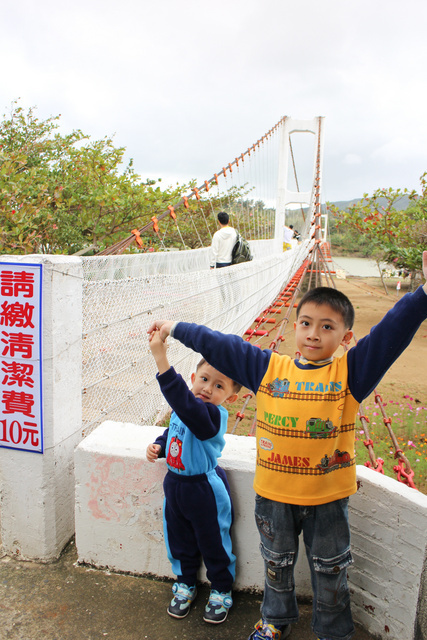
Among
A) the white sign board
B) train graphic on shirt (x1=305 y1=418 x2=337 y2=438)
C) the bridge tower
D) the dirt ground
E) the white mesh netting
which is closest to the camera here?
train graphic on shirt (x1=305 y1=418 x2=337 y2=438)

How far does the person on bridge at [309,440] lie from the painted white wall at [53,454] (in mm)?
349

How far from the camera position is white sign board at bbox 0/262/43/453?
4.04 ft

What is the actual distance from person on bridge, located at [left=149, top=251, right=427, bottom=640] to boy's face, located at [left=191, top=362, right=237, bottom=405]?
0.10 metres

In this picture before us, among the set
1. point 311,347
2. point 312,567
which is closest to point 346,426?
point 311,347

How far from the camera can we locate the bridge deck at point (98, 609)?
44.4 inches

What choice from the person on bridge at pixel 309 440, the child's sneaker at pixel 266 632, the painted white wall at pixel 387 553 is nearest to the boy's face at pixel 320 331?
the person on bridge at pixel 309 440

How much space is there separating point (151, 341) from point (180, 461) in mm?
310

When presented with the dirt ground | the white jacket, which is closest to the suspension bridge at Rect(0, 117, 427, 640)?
the dirt ground

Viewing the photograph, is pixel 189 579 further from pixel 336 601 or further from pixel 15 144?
pixel 15 144

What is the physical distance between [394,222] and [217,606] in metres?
9.73

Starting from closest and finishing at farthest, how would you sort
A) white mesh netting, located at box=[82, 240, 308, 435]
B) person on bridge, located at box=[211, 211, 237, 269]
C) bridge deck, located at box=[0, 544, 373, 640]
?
bridge deck, located at box=[0, 544, 373, 640]
white mesh netting, located at box=[82, 240, 308, 435]
person on bridge, located at box=[211, 211, 237, 269]

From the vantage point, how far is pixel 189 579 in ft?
4.03

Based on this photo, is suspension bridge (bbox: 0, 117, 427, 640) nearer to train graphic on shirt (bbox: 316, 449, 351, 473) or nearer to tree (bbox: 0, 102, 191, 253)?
train graphic on shirt (bbox: 316, 449, 351, 473)

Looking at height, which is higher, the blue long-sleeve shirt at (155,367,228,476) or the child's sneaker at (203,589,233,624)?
the blue long-sleeve shirt at (155,367,228,476)
